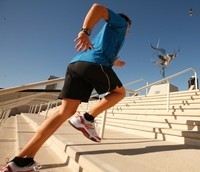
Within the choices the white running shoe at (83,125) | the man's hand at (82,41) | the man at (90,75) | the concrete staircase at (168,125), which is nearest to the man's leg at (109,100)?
the man at (90,75)

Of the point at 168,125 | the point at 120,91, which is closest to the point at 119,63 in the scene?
the point at 120,91

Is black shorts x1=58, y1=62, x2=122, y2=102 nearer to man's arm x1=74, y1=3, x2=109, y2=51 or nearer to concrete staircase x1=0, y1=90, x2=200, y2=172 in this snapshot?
man's arm x1=74, y1=3, x2=109, y2=51

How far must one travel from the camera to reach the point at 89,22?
60.9 inches

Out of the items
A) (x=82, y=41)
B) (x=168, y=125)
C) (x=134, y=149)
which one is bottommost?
(x=134, y=149)

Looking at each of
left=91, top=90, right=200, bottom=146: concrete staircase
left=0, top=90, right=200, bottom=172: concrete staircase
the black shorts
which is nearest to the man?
the black shorts

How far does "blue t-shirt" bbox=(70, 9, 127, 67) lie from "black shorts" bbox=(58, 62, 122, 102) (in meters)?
0.07

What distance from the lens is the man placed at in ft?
4.82

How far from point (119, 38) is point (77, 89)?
649mm

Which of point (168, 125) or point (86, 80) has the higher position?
point (86, 80)

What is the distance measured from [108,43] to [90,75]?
1.21ft

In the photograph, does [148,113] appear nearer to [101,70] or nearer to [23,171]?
[101,70]

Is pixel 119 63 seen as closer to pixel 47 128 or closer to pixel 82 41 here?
pixel 82 41

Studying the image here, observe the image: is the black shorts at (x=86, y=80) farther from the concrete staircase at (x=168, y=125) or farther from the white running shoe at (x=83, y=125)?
the concrete staircase at (x=168, y=125)

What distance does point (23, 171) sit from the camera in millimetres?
1260
